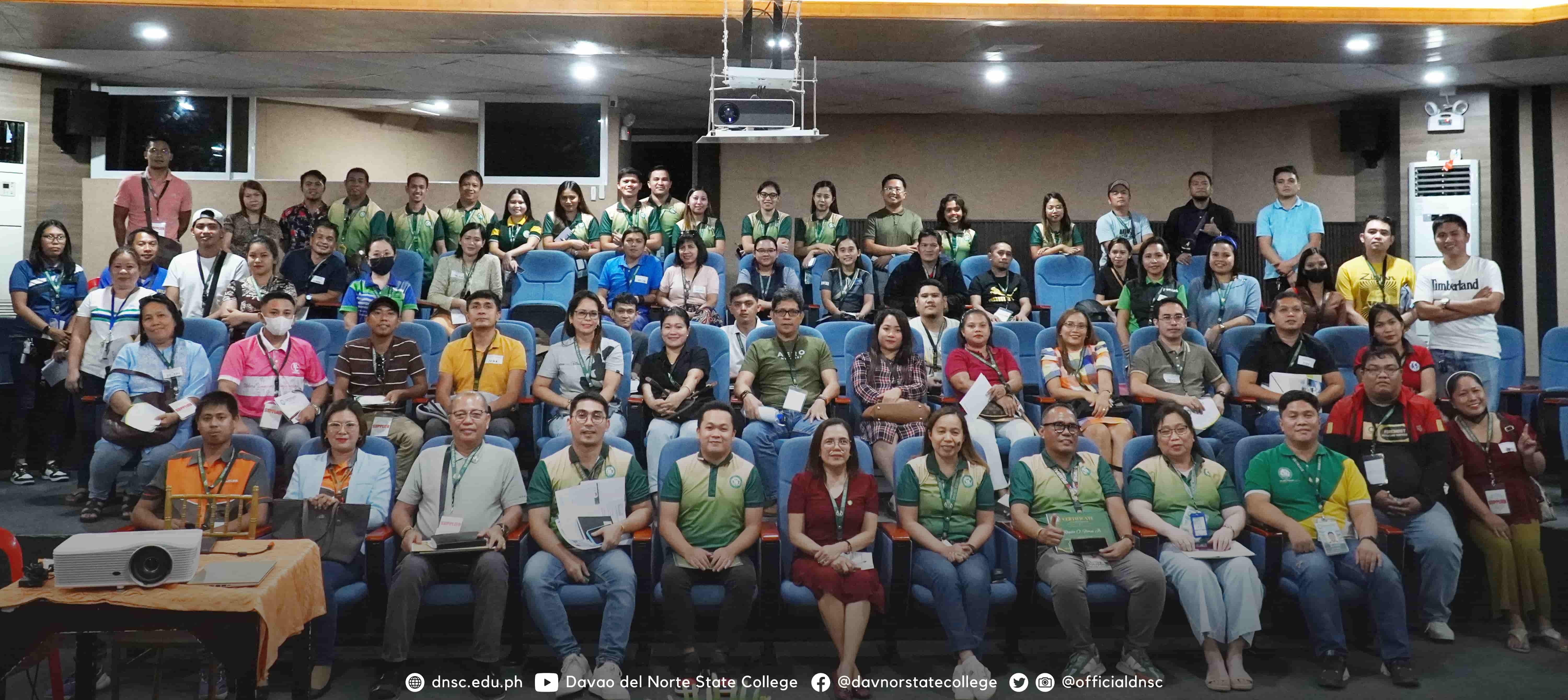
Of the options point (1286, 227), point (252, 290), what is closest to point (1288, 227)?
point (1286, 227)

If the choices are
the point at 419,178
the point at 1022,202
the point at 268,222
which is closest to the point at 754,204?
the point at 1022,202

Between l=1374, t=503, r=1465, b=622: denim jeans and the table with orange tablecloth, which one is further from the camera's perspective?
l=1374, t=503, r=1465, b=622: denim jeans

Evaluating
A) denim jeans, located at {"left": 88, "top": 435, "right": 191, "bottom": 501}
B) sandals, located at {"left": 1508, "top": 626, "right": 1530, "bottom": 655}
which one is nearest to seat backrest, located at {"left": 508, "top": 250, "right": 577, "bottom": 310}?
denim jeans, located at {"left": 88, "top": 435, "right": 191, "bottom": 501}

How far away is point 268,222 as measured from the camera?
7.10m

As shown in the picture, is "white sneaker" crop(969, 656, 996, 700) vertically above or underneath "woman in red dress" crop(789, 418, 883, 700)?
underneath

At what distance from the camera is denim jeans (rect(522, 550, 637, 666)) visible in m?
3.72

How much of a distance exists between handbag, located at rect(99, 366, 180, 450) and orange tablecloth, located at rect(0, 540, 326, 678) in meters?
1.99

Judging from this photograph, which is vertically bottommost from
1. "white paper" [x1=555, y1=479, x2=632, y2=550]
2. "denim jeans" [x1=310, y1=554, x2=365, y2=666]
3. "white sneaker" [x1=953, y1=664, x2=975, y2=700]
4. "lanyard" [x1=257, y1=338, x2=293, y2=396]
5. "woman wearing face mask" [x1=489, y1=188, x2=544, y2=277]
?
"white sneaker" [x1=953, y1=664, x2=975, y2=700]

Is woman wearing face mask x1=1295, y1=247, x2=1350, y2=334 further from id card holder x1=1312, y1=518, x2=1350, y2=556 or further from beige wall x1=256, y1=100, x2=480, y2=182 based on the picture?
beige wall x1=256, y1=100, x2=480, y2=182

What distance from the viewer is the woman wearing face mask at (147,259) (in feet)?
18.5

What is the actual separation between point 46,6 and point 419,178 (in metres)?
2.20

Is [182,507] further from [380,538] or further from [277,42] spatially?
[277,42]

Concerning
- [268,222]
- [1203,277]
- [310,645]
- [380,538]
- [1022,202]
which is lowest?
[310,645]

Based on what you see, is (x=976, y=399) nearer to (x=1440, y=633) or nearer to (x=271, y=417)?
(x=1440, y=633)
